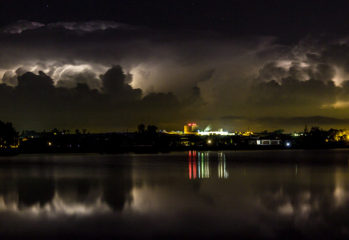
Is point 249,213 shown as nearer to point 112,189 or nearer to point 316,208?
point 316,208

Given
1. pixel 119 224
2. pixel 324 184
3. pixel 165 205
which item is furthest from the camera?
pixel 324 184

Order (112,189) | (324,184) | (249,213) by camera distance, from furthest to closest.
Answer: (324,184)
(112,189)
(249,213)

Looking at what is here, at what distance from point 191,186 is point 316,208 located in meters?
11.5

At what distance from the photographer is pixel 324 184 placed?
3152 centimetres

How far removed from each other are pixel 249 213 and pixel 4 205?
12.0 m

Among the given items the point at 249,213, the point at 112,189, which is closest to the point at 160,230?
the point at 249,213

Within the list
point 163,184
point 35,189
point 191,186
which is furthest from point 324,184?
point 35,189

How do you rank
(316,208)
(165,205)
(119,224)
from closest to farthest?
1. (119,224)
2. (316,208)
3. (165,205)

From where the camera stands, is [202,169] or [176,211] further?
[202,169]

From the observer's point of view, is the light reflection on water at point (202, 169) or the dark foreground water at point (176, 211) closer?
the dark foreground water at point (176, 211)

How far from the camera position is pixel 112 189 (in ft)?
95.3

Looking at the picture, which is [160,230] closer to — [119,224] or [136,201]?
[119,224]

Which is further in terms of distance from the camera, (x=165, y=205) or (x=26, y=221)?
(x=165, y=205)

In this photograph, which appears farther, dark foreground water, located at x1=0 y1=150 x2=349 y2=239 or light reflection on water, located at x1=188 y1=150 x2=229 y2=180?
light reflection on water, located at x1=188 y1=150 x2=229 y2=180
